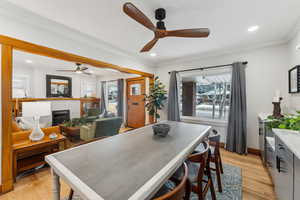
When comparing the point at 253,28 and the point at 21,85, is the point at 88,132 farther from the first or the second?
the point at 253,28

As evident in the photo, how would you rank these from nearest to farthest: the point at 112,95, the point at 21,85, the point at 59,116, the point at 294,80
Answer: the point at 294,80, the point at 21,85, the point at 59,116, the point at 112,95

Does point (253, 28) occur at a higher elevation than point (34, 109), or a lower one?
higher

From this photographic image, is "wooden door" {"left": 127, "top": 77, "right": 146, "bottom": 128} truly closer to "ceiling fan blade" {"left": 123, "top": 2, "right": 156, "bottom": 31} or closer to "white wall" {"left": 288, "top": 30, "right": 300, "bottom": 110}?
"ceiling fan blade" {"left": 123, "top": 2, "right": 156, "bottom": 31}

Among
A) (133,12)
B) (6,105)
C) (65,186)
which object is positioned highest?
(133,12)

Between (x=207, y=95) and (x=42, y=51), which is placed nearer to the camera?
(x=42, y=51)

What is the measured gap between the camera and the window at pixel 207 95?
10.9ft

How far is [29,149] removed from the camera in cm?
196

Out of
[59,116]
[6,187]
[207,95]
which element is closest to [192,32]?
[207,95]

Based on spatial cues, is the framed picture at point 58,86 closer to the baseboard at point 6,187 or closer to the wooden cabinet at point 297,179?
the baseboard at point 6,187

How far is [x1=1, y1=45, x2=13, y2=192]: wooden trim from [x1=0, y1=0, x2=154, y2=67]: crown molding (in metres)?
0.45

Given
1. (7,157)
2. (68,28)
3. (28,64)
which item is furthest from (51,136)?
(28,64)

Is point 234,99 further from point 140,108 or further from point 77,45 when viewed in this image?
point 77,45

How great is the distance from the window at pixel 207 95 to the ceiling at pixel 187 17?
3.37ft

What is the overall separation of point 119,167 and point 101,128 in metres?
2.25
